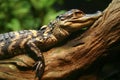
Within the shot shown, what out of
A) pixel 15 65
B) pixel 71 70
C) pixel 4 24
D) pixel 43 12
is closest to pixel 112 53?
pixel 71 70

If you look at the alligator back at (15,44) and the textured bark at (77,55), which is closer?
the textured bark at (77,55)

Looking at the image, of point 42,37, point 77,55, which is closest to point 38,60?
point 42,37

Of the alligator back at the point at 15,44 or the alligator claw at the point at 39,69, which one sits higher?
the alligator back at the point at 15,44

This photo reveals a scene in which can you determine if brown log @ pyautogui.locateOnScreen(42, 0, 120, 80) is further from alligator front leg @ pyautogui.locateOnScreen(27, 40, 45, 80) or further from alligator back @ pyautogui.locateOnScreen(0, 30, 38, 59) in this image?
alligator back @ pyautogui.locateOnScreen(0, 30, 38, 59)

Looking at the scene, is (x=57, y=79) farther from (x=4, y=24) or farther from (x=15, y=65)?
(x=4, y=24)

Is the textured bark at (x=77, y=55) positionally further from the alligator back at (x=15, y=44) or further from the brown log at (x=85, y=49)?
the alligator back at (x=15, y=44)

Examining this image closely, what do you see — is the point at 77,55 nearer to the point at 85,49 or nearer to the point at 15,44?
the point at 85,49

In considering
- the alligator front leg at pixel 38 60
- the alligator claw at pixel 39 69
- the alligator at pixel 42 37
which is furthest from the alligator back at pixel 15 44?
the alligator claw at pixel 39 69

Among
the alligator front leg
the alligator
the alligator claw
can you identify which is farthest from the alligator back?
the alligator claw
